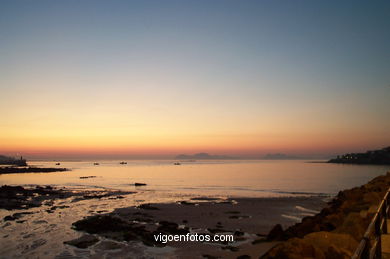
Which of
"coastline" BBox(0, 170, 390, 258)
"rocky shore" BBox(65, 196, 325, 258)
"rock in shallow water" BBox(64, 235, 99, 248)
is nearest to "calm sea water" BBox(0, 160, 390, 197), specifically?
"rocky shore" BBox(65, 196, 325, 258)

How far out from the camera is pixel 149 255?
510 inches

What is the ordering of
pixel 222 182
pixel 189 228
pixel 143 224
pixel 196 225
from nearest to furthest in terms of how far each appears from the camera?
pixel 189 228, pixel 196 225, pixel 143 224, pixel 222 182

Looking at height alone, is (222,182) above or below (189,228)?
below

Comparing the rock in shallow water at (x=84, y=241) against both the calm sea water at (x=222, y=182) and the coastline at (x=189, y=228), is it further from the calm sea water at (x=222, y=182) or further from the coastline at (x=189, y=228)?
the calm sea water at (x=222, y=182)

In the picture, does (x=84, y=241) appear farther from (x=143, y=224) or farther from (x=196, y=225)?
(x=196, y=225)

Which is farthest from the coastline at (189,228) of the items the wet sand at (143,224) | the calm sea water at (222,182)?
the calm sea water at (222,182)

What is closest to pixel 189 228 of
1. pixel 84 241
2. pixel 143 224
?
pixel 143 224

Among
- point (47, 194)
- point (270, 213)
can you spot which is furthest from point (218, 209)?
point (47, 194)

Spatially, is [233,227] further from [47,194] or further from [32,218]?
[47,194]

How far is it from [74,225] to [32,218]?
454cm

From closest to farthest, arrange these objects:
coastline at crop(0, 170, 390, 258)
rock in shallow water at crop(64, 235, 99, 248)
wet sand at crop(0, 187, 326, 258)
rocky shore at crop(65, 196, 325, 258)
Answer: coastline at crop(0, 170, 390, 258) < wet sand at crop(0, 187, 326, 258) < rocky shore at crop(65, 196, 325, 258) < rock in shallow water at crop(64, 235, 99, 248)

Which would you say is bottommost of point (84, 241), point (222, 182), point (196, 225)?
point (222, 182)

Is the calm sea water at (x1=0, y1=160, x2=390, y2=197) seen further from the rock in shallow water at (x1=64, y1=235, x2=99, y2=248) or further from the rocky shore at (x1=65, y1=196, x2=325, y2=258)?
the rock in shallow water at (x1=64, y1=235, x2=99, y2=248)

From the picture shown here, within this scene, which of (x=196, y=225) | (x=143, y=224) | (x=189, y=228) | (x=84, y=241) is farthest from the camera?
(x=143, y=224)
